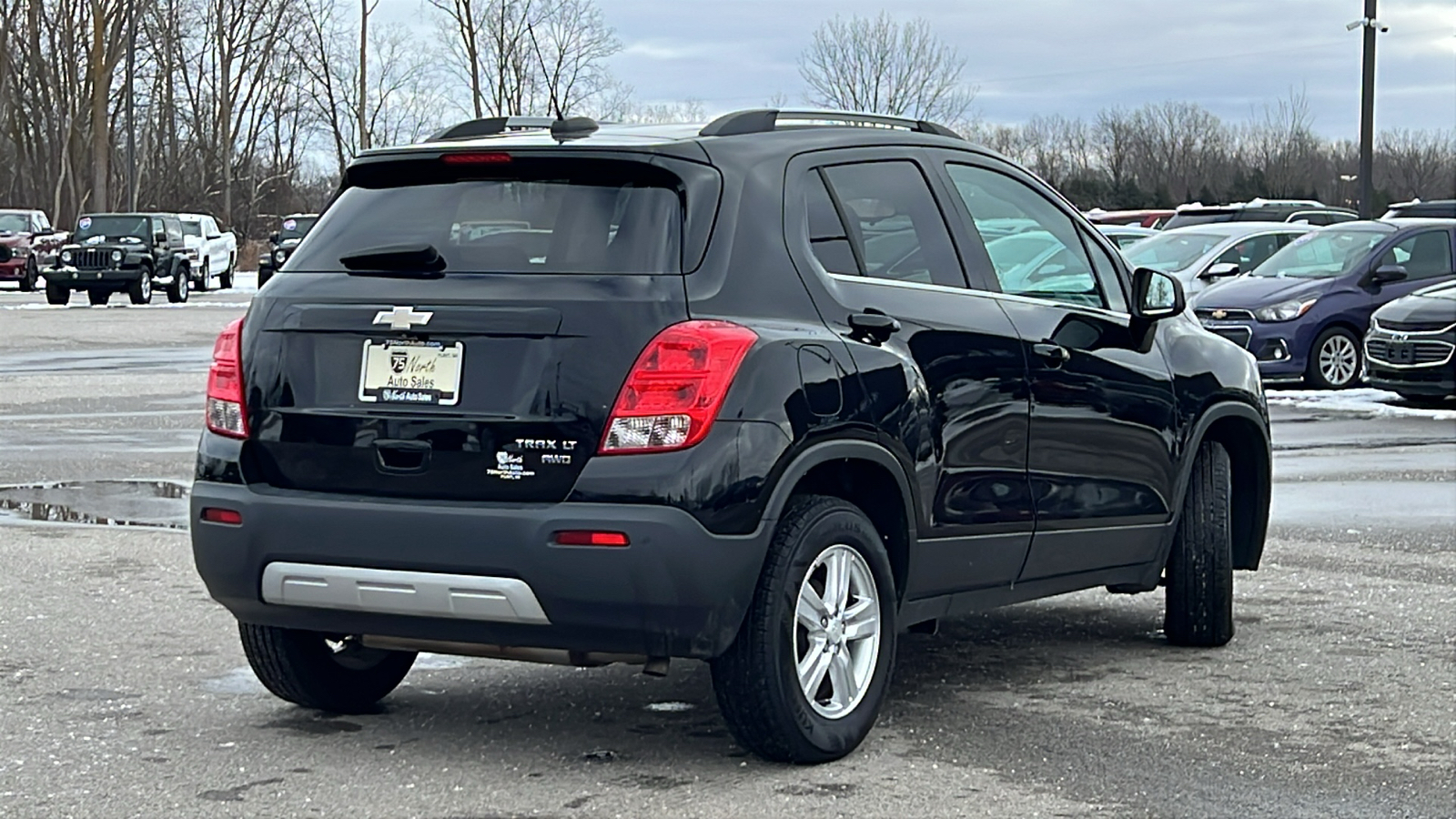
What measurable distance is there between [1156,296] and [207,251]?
41170 millimetres

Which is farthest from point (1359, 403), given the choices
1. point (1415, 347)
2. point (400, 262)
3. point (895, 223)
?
point (400, 262)

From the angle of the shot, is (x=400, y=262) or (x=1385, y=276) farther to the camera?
(x=1385, y=276)

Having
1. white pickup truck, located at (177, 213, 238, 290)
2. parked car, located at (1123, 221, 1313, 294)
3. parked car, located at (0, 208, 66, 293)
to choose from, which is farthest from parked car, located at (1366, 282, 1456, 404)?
parked car, located at (0, 208, 66, 293)

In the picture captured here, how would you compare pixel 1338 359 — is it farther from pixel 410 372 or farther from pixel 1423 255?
pixel 410 372

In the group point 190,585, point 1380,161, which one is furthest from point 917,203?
point 1380,161

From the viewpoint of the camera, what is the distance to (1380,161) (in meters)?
93.4

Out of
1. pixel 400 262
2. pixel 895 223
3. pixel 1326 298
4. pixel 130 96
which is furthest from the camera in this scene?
pixel 130 96

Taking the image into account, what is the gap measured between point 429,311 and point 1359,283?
1603 cm

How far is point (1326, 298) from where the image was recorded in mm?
19641

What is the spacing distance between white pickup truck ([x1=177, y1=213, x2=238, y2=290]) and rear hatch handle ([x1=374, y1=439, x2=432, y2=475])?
37.2 meters

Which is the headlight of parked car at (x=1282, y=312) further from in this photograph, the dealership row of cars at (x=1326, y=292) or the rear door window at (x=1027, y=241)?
the rear door window at (x=1027, y=241)

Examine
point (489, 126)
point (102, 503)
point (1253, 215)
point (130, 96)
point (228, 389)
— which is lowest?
point (102, 503)

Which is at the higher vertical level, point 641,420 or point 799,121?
point 799,121

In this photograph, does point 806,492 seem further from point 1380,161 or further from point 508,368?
point 1380,161
